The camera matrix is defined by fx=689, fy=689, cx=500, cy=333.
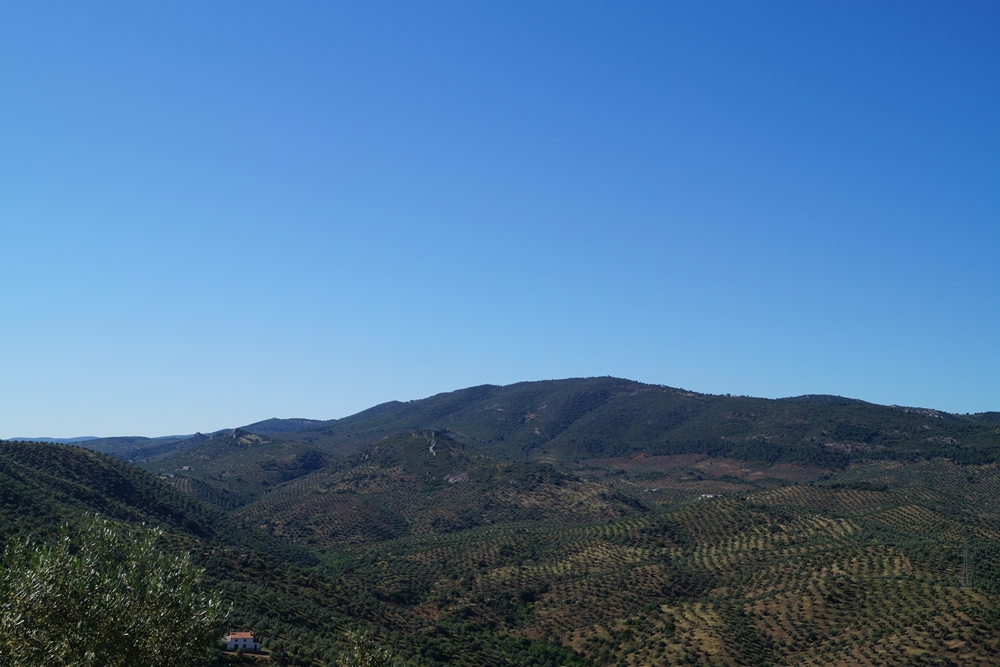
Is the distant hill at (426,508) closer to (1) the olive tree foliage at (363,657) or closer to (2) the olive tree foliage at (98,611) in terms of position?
(1) the olive tree foliage at (363,657)

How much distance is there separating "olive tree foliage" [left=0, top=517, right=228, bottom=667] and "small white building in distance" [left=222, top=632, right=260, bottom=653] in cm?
2406

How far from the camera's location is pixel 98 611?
73.5 feet

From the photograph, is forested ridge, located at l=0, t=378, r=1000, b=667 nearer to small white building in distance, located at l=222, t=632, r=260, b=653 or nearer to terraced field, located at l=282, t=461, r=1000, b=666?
terraced field, located at l=282, t=461, r=1000, b=666

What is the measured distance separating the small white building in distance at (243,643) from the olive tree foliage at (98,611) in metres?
24.1

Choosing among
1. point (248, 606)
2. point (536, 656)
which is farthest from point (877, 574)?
point (248, 606)

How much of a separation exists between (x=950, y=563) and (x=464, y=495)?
123 metres

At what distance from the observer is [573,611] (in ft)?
289

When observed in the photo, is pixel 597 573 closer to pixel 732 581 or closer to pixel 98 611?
pixel 732 581

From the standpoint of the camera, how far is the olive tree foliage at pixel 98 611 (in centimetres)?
2058

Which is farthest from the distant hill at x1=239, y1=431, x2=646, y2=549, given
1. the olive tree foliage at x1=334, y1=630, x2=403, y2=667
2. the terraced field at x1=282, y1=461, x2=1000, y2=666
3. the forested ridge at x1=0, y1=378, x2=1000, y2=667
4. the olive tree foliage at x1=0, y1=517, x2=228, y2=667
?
the olive tree foliage at x1=0, y1=517, x2=228, y2=667

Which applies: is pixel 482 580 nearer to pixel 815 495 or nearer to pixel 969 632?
pixel 969 632

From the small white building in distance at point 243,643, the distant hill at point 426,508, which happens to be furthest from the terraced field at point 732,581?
the small white building in distance at point 243,643

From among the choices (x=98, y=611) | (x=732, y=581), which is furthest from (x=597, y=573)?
(x=98, y=611)

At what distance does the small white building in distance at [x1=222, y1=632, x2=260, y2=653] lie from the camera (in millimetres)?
46688
